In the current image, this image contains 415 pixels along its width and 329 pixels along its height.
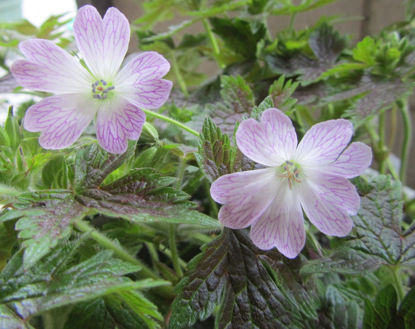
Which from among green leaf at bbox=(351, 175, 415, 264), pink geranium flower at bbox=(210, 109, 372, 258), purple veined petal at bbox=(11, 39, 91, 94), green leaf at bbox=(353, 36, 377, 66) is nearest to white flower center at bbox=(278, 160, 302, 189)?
Result: pink geranium flower at bbox=(210, 109, 372, 258)

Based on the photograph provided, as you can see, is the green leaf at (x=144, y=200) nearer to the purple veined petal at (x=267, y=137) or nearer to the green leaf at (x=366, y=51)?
the purple veined petal at (x=267, y=137)

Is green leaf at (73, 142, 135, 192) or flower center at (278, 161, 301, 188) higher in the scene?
green leaf at (73, 142, 135, 192)

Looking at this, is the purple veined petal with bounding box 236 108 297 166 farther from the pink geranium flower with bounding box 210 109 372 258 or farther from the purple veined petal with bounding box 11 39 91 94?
the purple veined petal with bounding box 11 39 91 94

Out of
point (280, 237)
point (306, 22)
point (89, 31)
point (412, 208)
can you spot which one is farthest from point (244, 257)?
point (306, 22)

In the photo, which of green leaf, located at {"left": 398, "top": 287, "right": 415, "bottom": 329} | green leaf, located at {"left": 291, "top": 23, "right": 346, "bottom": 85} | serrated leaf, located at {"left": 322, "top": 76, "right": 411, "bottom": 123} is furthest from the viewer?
green leaf, located at {"left": 291, "top": 23, "right": 346, "bottom": 85}

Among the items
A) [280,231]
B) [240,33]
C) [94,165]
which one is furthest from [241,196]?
[240,33]

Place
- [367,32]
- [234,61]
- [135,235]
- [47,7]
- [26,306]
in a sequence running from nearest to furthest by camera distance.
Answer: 1. [26,306]
2. [135,235]
3. [234,61]
4. [47,7]
5. [367,32]

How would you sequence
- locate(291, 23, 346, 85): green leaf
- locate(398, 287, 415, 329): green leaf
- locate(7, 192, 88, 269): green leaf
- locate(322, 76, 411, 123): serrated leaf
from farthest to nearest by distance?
locate(291, 23, 346, 85): green leaf → locate(322, 76, 411, 123): serrated leaf → locate(398, 287, 415, 329): green leaf → locate(7, 192, 88, 269): green leaf

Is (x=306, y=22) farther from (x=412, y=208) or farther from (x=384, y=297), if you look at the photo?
(x=384, y=297)
